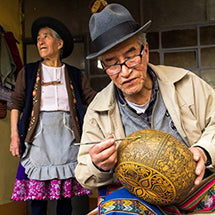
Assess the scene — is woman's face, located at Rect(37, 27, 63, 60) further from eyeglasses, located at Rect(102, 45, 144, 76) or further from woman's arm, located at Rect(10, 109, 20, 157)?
eyeglasses, located at Rect(102, 45, 144, 76)

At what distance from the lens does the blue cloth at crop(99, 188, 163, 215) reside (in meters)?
1.51

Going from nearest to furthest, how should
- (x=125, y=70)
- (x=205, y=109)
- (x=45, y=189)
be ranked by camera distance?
(x=125, y=70) → (x=205, y=109) → (x=45, y=189)

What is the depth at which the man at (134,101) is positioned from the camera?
1817 mm

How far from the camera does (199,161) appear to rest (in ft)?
5.07

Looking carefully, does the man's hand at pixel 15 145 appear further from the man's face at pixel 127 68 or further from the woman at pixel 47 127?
the man's face at pixel 127 68

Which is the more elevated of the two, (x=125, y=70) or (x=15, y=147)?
(x=125, y=70)

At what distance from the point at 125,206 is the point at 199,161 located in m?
0.43

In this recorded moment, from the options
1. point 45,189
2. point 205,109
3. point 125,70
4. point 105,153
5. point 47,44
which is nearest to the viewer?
point 105,153

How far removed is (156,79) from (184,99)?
0.77 feet

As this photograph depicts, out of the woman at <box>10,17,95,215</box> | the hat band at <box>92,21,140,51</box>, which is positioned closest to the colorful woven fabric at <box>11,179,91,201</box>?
the woman at <box>10,17,95,215</box>

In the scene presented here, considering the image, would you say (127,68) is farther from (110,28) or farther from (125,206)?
(125,206)

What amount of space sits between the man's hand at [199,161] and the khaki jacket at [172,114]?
0.41ft

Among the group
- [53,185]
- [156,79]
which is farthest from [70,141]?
[156,79]

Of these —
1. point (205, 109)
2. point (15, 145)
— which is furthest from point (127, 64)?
point (15, 145)
